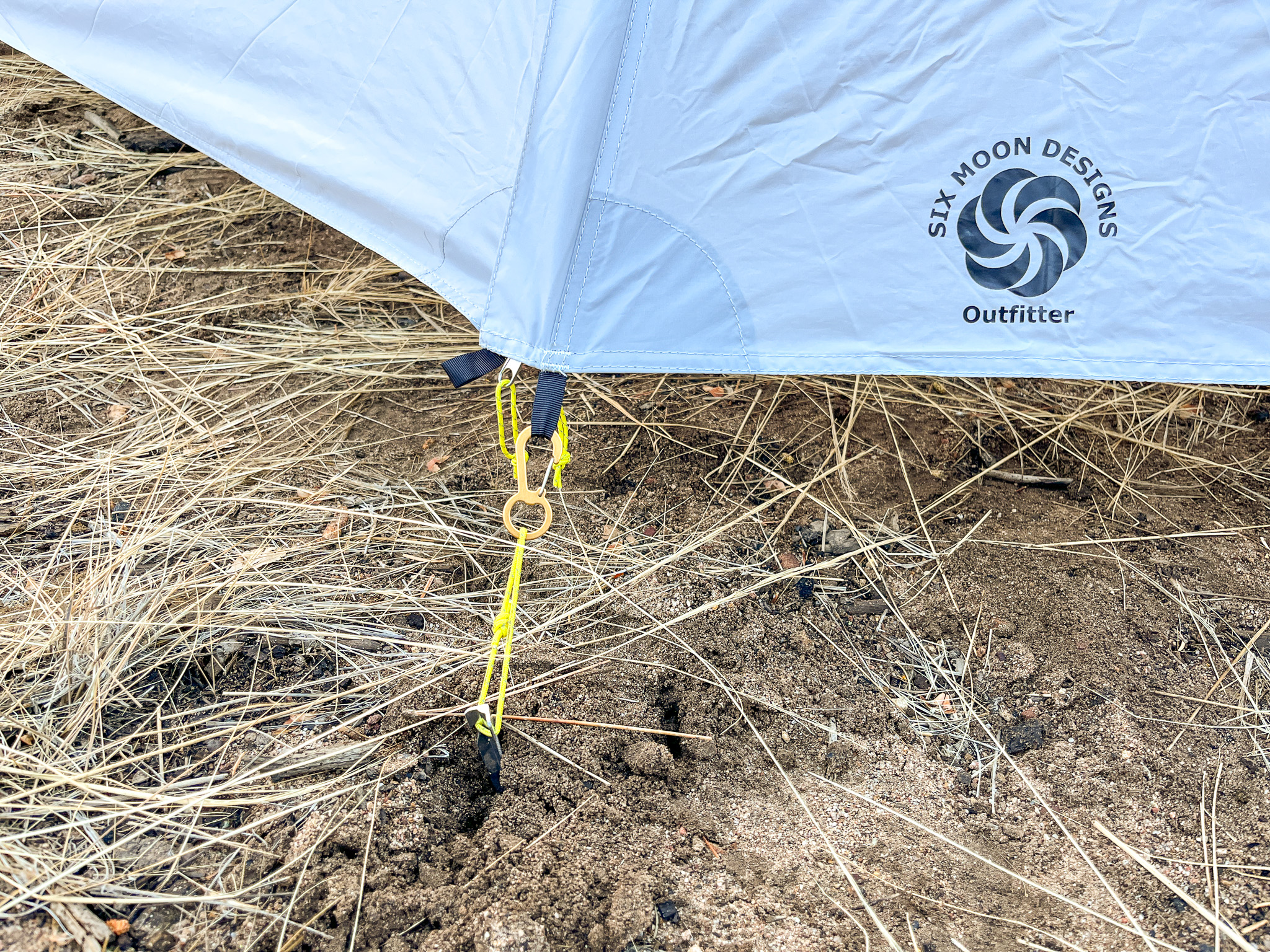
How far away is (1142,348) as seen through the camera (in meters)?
1.55

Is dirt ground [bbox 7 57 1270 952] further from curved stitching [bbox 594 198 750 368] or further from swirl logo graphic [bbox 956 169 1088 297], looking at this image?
swirl logo graphic [bbox 956 169 1088 297]

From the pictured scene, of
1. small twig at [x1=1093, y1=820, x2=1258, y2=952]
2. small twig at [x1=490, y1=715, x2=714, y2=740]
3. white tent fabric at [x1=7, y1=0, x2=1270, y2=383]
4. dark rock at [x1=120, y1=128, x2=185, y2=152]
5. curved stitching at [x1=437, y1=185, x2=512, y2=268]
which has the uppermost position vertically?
white tent fabric at [x1=7, y1=0, x2=1270, y2=383]

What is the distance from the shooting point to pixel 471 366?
1382 millimetres

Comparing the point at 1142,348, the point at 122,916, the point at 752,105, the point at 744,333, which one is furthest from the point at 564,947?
the point at 1142,348

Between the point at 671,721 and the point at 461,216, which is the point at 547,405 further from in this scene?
the point at 671,721

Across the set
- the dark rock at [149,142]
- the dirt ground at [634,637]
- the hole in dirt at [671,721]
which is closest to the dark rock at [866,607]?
the dirt ground at [634,637]

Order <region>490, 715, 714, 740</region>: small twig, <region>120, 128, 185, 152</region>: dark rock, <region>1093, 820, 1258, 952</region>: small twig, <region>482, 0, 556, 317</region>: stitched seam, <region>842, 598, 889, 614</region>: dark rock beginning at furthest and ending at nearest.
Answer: <region>120, 128, 185, 152</region>: dark rock
<region>842, 598, 889, 614</region>: dark rock
<region>490, 715, 714, 740</region>: small twig
<region>482, 0, 556, 317</region>: stitched seam
<region>1093, 820, 1258, 952</region>: small twig

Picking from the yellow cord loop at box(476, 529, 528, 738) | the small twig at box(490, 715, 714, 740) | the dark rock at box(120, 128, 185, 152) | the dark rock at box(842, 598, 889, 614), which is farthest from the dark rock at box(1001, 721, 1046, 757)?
the dark rock at box(120, 128, 185, 152)

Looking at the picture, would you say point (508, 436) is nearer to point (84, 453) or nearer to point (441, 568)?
point (441, 568)

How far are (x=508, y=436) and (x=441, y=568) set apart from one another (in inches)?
17.8

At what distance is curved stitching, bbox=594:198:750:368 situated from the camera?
1379mm

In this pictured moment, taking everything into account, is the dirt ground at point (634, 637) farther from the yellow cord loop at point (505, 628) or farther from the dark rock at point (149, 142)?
the dark rock at point (149, 142)

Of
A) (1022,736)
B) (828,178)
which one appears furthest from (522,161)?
(1022,736)

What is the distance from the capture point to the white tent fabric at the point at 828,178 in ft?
4.43
